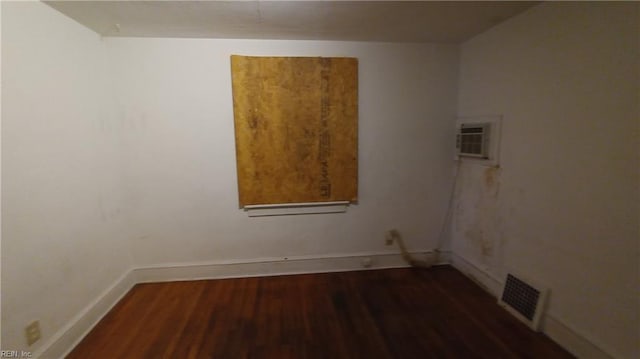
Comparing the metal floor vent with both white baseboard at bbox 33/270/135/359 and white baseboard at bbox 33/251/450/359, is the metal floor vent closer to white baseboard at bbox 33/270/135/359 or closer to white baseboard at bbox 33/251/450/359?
white baseboard at bbox 33/251/450/359

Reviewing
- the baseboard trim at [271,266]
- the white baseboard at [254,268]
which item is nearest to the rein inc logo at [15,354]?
the white baseboard at [254,268]

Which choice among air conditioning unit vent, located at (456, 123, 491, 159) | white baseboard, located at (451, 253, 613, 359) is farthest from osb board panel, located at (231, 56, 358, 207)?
white baseboard, located at (451, 253, 613, 359)

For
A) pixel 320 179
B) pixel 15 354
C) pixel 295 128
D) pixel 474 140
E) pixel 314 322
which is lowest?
pixel 314 322

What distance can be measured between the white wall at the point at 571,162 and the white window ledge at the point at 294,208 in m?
1.34

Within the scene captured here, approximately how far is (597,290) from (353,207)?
1.76 meters

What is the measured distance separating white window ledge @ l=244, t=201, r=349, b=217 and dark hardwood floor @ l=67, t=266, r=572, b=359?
64 centimetres

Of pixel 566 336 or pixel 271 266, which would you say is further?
pixel 271 266

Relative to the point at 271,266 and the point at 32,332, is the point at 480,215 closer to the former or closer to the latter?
the point at 271,266

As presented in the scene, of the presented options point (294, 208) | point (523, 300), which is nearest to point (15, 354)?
point (294, 208)

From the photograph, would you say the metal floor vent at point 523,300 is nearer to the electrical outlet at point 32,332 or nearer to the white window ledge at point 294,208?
the white window ledge at point 294,208

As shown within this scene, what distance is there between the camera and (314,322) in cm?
202

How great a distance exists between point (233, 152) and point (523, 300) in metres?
2.61

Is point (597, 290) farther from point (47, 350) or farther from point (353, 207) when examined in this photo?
point (47, 350)

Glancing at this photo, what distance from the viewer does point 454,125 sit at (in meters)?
2.75
